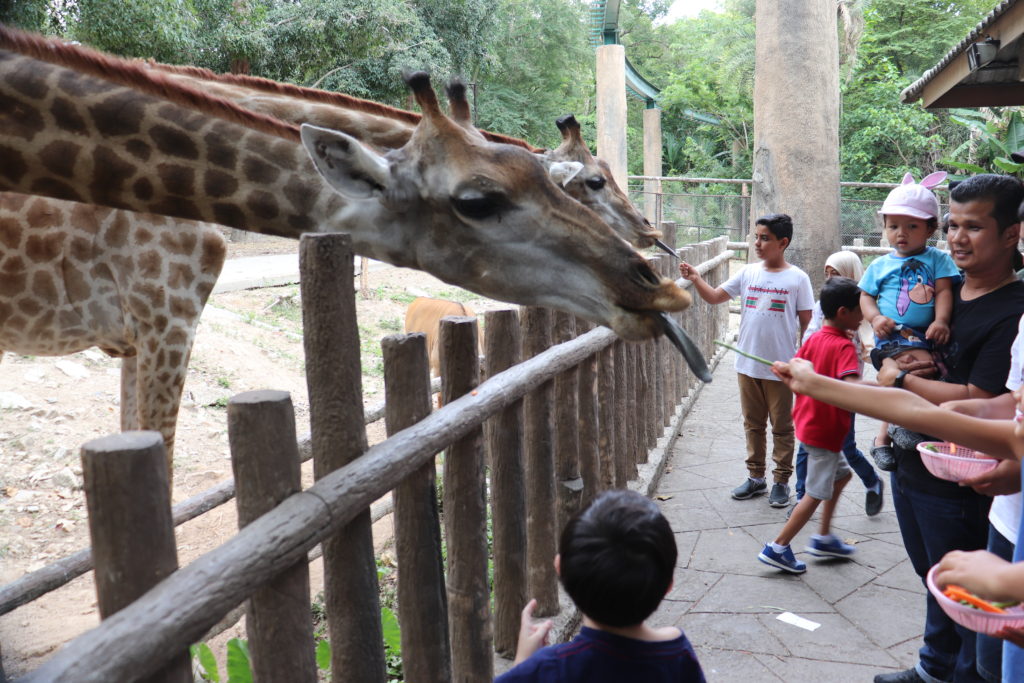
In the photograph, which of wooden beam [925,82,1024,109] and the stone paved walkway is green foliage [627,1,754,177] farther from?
the stone paved walkway

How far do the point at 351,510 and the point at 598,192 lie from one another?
14.6 ft

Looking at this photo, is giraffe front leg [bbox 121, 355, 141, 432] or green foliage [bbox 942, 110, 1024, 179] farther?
green foliage [bbox 942, 110, 1024, 179]

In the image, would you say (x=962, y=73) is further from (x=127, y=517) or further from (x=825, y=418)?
(x=127, y=517)

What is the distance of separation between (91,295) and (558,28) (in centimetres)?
2767

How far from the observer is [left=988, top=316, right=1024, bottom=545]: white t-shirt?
7.89 ft

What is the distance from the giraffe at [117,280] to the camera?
422 cm

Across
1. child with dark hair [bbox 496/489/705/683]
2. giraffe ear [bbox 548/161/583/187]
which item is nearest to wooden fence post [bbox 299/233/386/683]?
child with dark hair [bbox 496/489/705/683]

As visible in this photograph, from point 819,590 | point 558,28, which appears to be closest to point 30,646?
point 819,590

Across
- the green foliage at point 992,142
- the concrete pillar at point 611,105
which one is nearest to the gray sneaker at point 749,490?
the green foliage at point 992,142

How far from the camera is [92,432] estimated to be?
770 cm

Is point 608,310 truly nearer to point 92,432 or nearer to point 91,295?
point 91,295

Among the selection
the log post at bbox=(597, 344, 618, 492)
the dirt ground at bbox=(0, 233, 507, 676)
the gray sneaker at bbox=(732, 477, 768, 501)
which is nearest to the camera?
the log post at bbox=(597, 344, 618, 492)

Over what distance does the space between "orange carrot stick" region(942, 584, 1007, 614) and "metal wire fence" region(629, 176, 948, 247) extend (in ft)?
42.7

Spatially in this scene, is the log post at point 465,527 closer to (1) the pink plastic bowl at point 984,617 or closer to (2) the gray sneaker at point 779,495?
(1) the pink plastic bowl at point 984,617
